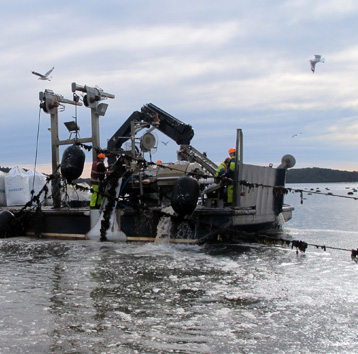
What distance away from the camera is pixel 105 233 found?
35.2 feet

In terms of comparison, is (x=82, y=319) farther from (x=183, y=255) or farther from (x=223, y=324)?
(x=183, y=255)

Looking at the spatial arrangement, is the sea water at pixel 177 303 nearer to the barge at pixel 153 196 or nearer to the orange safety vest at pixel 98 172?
the barge at pixel 153 196

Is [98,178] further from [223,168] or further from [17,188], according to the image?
[17,188]

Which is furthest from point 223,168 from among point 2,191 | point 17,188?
point 2,191

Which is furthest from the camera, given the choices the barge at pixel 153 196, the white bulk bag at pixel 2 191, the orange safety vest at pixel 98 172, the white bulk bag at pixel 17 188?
the white bulk bag at pixel 2 191

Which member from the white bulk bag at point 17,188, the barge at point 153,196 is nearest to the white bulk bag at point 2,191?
the white bulk bag at point 17,188

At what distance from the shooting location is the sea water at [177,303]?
4.01 metres

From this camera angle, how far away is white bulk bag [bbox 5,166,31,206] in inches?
561

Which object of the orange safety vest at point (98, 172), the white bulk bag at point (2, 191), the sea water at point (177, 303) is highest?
the orange safety vest at point (98, 172)

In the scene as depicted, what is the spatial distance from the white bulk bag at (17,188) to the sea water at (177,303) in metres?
5.65

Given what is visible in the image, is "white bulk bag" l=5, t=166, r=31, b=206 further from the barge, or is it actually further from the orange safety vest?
the orange safety vest

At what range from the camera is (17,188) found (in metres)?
14.3

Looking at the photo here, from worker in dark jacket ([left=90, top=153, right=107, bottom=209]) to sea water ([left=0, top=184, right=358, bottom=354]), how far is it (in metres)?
2.36

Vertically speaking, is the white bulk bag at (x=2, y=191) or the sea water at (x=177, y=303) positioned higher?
the white bulk bag at (x=2, y=191)
